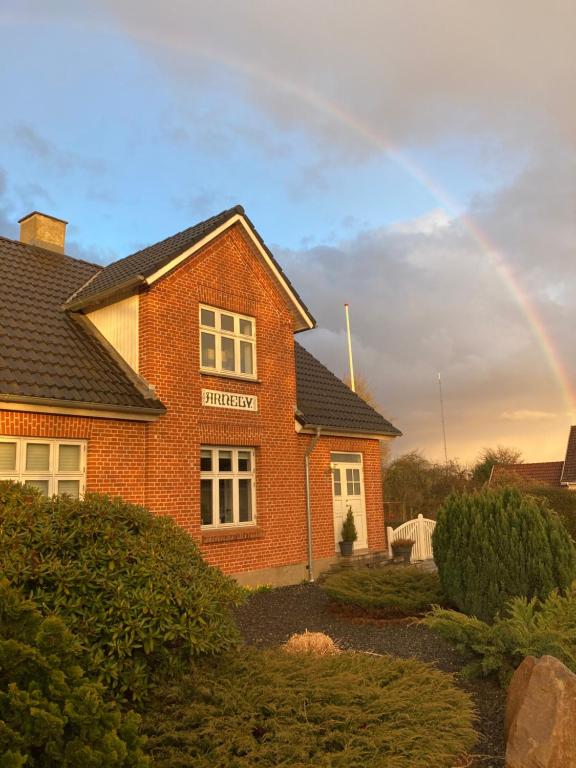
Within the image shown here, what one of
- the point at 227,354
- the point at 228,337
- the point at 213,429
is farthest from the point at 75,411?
the point at 228,337

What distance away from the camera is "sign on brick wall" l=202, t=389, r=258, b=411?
1273cm

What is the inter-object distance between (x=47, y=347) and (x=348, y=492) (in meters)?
8.44

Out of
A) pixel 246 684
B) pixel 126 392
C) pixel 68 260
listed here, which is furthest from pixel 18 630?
pixel 68 260

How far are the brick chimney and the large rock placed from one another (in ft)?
48.8

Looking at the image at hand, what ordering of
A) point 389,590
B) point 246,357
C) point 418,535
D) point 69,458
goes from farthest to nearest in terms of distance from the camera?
point 418,535 < point 246,357 < point 69,458 < point 389,590

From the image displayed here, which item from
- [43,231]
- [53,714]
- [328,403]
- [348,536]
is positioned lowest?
[53,714]

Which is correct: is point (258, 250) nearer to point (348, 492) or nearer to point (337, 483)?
point (337, 483)

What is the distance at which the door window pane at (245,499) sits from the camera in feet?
43.9

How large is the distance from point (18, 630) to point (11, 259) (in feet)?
39.6

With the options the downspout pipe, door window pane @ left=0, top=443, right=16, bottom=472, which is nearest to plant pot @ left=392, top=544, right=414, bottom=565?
the downspout pipe

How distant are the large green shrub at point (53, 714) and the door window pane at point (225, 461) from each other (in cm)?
949

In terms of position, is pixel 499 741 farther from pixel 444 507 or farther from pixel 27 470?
pixel 27 470

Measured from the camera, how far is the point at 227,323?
1376cm

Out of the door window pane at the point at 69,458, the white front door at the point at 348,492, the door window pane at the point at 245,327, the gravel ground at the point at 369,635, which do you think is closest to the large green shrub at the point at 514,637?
the gravel ground at the point at 369,635
